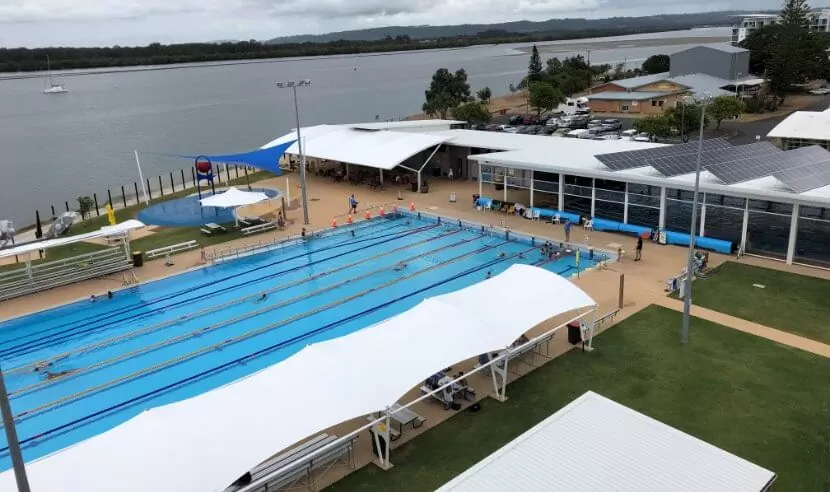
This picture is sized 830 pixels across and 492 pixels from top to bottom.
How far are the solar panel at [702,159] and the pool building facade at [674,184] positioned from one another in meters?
0.04

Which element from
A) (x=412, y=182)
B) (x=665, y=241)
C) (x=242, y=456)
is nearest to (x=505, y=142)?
(x=412, y=182)

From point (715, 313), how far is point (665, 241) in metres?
Answer: 6.86

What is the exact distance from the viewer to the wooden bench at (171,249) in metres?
26.1

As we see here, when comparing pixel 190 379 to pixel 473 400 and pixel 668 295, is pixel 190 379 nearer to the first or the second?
pixel 473 400

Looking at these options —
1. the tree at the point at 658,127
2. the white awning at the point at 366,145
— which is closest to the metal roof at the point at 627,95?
the tree at the point at 658,127

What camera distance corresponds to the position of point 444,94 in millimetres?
70688

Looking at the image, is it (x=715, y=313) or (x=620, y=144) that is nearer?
(x=715, y=313)

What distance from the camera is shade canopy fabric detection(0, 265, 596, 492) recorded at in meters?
9.73

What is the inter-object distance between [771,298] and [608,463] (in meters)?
13.1

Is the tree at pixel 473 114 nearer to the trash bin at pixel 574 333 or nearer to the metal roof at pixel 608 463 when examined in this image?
the trash bin at pixel 574 333

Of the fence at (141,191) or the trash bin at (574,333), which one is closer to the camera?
the trash bin at (574,333)

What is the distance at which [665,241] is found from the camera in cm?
2434

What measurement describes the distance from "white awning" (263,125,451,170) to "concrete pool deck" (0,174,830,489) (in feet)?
6.69

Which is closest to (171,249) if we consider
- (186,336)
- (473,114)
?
(186,336)
